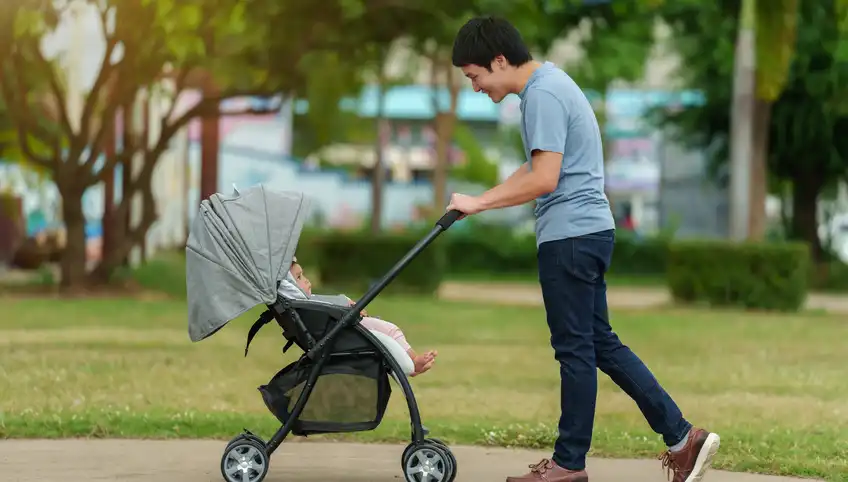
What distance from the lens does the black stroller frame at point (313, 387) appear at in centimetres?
643

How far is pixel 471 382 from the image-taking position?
11.9 metres

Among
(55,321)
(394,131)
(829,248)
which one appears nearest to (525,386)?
(55,321)

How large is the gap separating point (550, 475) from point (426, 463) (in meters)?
0.49

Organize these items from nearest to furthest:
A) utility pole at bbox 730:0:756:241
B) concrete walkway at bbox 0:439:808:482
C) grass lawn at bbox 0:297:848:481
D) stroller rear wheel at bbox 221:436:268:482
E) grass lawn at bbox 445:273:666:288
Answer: stroller rear wheel at bbox 221:436:268:482 → concrete walkway at bbox 0:439:808:482 → grass lawn at bbox 0:297:848:481 → utility pole at bbox 730:0:756:241 → grass lawn at bbox 445:273:666:288

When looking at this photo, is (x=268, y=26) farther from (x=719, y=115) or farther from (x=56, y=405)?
(x=56, y=405)

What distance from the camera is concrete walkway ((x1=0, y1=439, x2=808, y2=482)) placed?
6.90 meters

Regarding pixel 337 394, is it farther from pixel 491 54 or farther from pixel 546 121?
pixel 491 54

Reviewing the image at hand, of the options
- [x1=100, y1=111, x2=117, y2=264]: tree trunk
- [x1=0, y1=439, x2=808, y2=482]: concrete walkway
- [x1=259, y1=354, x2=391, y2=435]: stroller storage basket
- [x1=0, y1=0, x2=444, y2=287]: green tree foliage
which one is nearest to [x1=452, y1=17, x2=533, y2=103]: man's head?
[x1=259, y1=354, x2=391, y2=435]: stroller storage basket

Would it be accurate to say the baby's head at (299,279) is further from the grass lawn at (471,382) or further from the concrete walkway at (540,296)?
the concrete walkway at (540,296)

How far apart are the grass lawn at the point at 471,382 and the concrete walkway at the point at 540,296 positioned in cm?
502

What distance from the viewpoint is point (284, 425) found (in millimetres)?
6516

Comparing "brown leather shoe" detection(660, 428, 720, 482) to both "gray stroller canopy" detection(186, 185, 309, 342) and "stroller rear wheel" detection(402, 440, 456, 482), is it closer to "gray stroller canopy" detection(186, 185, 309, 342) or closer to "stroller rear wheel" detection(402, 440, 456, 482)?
"stroller rear wheel" detection(402, 440, 456, 482)

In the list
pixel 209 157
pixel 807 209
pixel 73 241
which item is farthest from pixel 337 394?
pixel 807 209

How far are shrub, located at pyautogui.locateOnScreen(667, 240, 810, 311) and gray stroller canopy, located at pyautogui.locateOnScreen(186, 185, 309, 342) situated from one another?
1709 cm
